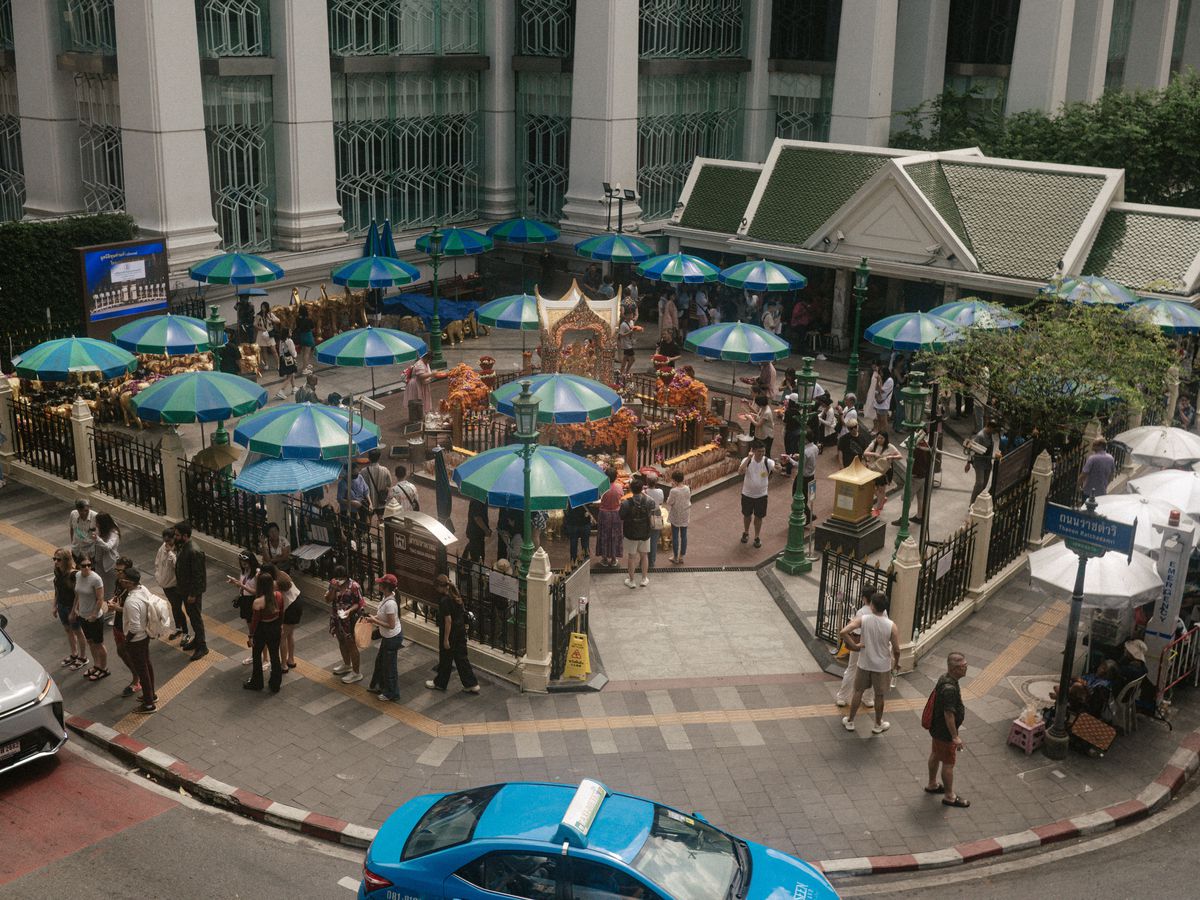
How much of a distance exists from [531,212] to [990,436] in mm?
22126

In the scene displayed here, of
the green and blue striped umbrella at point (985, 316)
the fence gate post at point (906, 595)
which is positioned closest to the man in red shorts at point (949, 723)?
the fence gate post at point (906, 595)

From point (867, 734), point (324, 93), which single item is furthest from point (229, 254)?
point (867, 734)

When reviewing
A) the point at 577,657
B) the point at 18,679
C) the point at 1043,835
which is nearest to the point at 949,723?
the point at 1043,835

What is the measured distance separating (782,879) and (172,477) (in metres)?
12.5

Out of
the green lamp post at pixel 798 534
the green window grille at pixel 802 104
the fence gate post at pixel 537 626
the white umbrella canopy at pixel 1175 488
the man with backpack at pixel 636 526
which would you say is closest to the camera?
the fence gate post at pixel 537 626

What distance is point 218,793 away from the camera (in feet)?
44.1

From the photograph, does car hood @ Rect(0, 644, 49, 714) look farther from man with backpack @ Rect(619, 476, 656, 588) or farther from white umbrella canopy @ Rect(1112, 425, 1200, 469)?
white umbrella canopy @ Rect(1112, 425, 1200, 469)

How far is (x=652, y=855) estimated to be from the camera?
10078mm

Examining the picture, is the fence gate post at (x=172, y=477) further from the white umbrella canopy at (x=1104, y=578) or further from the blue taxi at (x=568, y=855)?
the white umbrella canopy at (x=1104, y=578)

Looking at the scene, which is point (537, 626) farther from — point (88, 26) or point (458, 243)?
point (88, 26)

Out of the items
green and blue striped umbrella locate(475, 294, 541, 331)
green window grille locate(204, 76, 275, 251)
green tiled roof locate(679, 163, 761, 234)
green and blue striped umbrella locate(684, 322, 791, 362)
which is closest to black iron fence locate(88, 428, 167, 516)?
green and blue striped umbrella locate(475, 294, 541, 331)

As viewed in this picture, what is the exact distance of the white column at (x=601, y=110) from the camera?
37031 mm

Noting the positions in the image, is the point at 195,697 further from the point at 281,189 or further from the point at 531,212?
the point at 531,212

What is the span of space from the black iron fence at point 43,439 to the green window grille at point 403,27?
1629 cm
